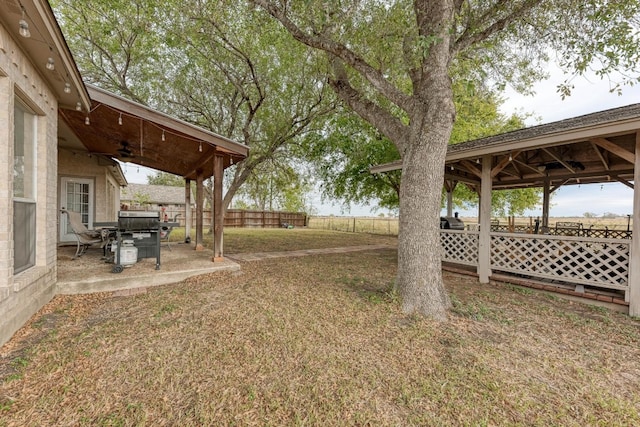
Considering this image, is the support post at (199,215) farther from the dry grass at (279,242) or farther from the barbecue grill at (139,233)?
the barbecue grill at (139,233)

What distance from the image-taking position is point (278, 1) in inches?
200

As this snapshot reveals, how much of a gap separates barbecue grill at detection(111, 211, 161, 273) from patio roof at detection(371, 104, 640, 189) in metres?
5.70

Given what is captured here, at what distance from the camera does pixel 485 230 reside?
5773 mm

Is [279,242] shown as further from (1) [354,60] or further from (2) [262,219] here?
(2) [262,219]

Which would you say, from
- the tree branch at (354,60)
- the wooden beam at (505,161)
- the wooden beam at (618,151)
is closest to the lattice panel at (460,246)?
the wooden beam at (505,161)

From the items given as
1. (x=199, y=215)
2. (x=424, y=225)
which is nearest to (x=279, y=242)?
(x=199, y=215)

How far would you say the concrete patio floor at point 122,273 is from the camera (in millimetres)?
4121

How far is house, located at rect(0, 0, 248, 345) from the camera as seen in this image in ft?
8.10

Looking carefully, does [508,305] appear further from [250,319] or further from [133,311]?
[133,311]

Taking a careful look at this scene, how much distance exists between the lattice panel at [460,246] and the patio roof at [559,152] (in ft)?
4.80

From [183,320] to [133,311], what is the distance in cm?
84

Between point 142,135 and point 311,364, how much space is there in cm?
584

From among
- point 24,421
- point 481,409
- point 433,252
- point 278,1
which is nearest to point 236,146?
point 278,1

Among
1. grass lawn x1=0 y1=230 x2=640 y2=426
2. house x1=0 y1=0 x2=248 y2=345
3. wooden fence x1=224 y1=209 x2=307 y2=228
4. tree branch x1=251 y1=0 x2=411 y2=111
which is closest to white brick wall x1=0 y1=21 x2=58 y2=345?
house x1=0 y1=0 x2=248 y2=345
